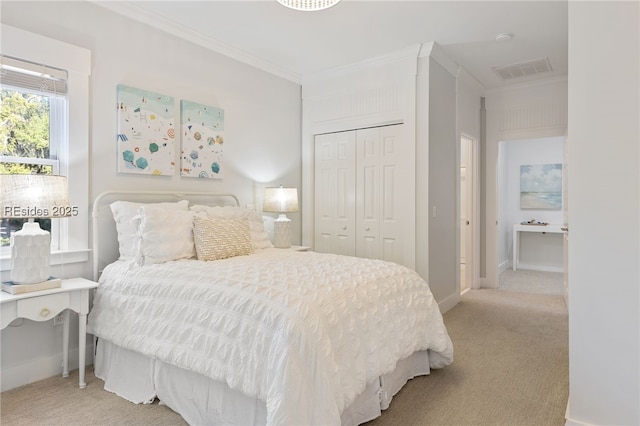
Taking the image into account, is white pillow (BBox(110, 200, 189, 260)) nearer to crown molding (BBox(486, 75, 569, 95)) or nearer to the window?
the window

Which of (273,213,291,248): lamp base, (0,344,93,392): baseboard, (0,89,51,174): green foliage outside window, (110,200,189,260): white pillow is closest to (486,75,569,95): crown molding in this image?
(273,213,291,248): lamp base

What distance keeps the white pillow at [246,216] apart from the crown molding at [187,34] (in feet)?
4.94

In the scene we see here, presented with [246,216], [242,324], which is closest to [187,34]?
[246,216]

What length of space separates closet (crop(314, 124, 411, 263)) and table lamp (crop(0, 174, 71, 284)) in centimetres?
278

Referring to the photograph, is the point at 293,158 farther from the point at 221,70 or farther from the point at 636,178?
the point at 636,178

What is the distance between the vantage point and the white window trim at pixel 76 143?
2.65m

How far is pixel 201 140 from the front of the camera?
3588 millimetres

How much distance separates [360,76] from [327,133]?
737 millimetres

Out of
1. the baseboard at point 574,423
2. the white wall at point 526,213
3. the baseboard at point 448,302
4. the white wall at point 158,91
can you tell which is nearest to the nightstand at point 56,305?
the white wall at point 158,91

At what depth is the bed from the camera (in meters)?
1.69

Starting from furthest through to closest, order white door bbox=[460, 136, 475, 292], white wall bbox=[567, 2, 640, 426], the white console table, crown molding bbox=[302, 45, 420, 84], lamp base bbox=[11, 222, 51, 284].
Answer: the white console table → white door bbox=[460, 136, 475, 292] → crown molding bbox=[302, 45, 420, 84] → lamp base bbox=[11, 222, 51, 284] → white wall bbox=[567, 2, 640, 426]

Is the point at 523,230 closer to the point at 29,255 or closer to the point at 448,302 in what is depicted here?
the point at 448,302

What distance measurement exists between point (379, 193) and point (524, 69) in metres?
2.26

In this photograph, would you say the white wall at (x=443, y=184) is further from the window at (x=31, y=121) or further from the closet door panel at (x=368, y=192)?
the window at (x=31, y=121)
